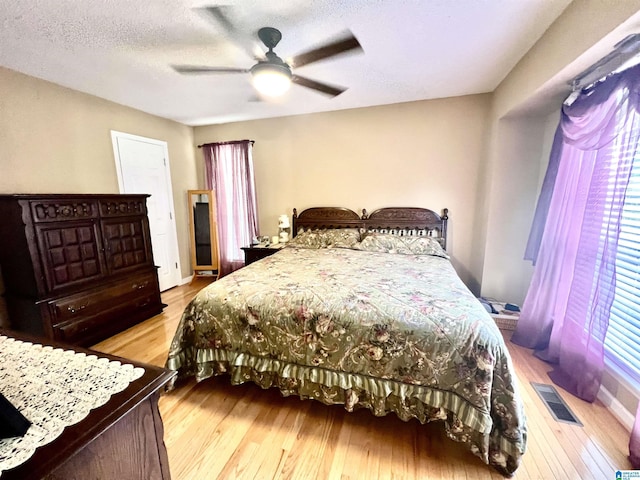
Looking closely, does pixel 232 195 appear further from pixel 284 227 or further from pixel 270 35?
pixel 270 35

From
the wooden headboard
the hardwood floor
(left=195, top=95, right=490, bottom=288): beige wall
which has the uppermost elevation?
(left=195, top=95, right=490, bottom=288): beige wall

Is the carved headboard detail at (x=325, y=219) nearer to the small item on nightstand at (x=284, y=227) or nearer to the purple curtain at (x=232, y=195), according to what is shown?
the small item on nightstand at (x=284, y=227)

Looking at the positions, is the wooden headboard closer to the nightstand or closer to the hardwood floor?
the nightstand

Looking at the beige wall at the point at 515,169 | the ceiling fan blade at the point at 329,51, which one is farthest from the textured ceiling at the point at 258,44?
the beige wall at the point at 515,169

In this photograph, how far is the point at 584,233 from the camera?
1971 mm

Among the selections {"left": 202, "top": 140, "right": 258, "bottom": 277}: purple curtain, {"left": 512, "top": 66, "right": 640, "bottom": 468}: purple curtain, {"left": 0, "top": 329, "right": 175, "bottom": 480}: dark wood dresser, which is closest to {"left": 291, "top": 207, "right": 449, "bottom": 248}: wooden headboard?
{"left": 202, "top": 140, "right": 258, "bottom": 277}: purple curtain

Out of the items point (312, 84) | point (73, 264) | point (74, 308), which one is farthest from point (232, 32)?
point (74, 308)

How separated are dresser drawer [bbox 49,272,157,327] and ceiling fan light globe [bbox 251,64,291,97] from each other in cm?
248

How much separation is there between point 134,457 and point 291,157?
12.1ft

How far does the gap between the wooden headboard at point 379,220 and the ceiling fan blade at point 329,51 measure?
200 cm

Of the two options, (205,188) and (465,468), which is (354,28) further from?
(205,188)

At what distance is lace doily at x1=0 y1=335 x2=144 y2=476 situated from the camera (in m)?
0.59

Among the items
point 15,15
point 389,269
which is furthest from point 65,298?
point 389,269

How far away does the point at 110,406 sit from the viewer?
68 centimetres
